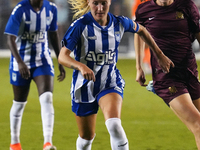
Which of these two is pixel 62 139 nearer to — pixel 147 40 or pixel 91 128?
pixel 91 128

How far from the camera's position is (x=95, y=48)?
4.00 m

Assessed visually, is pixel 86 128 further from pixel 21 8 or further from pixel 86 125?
pixel 21 8

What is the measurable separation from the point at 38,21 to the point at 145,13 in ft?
4.65

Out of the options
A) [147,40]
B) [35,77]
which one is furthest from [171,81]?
[35,77]

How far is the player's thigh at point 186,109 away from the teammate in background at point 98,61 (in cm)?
30

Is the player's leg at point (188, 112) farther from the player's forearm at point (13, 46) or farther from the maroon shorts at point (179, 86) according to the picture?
the player's forearm at point (13, 46)

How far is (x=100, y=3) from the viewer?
392cm

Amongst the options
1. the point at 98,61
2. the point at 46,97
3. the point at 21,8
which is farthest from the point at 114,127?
the point at 21,8

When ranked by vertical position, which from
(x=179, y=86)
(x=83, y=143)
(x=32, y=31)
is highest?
(x=32, y=31)

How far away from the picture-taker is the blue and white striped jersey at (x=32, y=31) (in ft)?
17.5

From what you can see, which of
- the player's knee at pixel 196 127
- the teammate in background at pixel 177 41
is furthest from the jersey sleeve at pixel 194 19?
the player's knee at pixel 196 127

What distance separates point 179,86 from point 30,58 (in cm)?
193

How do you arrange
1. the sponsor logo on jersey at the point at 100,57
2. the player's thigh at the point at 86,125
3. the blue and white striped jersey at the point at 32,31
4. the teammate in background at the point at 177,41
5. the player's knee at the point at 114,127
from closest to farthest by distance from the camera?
the player's knee at the point at 114,127 < the sponsor logo on jersey at the point at 100,57 < the player's thigh at the point at 86,125 < the teammate in background at the point at 177,41 < the blue and white striped jersey at the point at 32,31

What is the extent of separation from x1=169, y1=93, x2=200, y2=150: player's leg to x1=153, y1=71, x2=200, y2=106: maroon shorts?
84 mm
